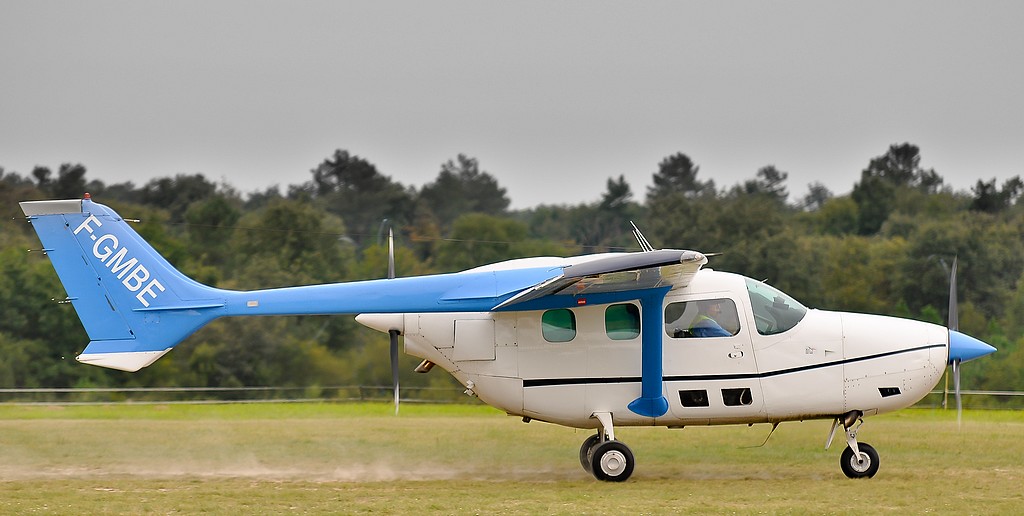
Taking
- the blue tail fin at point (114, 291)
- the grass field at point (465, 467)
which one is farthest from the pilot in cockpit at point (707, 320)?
the blue tail fin at point (114, 291)

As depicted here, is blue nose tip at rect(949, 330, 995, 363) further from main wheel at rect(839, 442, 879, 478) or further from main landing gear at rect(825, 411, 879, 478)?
main wheel at rect(839, 442, 879, 478)

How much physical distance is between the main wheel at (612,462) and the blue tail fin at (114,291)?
17.6 ft

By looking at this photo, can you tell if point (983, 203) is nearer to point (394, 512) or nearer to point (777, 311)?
point (777, 311)

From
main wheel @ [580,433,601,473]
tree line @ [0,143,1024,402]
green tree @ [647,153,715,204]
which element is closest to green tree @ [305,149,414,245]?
tree line @ [0,143,1024,402]

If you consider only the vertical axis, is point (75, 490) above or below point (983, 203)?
below

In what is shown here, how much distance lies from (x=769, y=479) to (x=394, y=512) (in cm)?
556

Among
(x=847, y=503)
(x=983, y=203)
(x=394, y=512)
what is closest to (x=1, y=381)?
(x=394, y=512)

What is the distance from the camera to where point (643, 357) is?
1511cm

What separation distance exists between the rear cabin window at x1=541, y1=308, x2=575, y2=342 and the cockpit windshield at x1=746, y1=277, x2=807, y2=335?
242 cm

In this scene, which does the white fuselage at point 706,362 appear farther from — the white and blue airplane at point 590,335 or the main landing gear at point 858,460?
the main landing gear at point 858,460

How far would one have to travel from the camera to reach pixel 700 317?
15398 mm

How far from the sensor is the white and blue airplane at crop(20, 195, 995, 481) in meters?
15.1

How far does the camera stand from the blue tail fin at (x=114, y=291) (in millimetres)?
15031

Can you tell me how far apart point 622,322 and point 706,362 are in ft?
4.04
